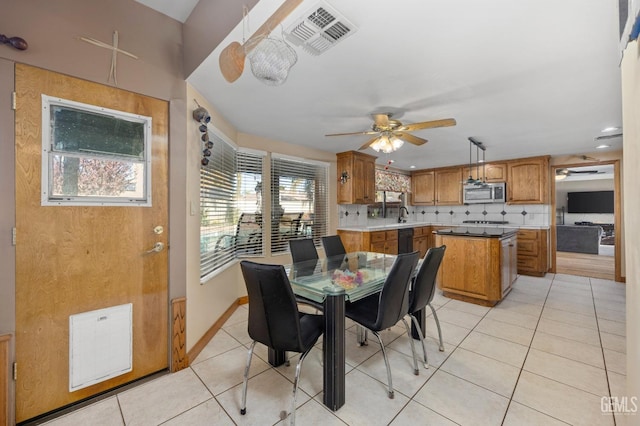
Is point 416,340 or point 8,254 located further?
point 416,340

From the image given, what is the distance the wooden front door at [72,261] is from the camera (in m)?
1.43

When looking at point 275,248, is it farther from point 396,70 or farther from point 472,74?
point 472,74

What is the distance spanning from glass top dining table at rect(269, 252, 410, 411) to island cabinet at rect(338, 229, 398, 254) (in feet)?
6.01

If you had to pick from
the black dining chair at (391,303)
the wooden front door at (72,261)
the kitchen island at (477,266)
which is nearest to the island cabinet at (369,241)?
the kitchen island at (477,266)

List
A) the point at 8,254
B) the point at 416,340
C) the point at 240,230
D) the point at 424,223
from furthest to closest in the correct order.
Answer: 1. the point at 424,223
2. the point at 240,230
3. the point at 416,340
4. the point at 8,254

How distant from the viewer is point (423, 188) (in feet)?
20.3

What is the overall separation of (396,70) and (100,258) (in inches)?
93.0

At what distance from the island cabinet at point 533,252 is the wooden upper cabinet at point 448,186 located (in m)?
1.39

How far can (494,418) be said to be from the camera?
4.94 feet

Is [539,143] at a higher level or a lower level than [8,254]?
higher

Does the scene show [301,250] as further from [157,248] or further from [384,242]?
[384,242]

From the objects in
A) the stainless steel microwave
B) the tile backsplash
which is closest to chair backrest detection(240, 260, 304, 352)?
the tile backsplash

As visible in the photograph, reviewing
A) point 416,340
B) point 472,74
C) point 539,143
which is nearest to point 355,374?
point 416,340

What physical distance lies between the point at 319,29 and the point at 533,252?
5236 mm
